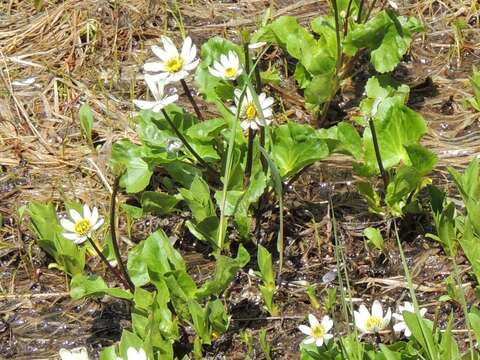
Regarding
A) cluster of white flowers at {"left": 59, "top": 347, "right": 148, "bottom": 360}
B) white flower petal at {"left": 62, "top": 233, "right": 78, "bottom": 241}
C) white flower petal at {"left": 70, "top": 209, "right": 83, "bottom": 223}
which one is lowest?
cluster of white flowers at {"left": 59, "top": 347, "right": 148, "bottom": 360}

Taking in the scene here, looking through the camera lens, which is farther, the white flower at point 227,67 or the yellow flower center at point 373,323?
the white flower at point 227,67

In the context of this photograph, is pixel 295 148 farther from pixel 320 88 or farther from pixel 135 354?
pixel 135 354

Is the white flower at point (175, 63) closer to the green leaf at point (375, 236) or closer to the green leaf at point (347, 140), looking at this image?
the green leaf at point (347, 140)

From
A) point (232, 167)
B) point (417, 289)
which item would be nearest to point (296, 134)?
point (232, 167)

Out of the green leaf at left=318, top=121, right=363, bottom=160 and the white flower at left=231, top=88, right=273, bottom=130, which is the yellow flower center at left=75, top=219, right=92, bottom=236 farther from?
the green leaf at left=318, top=121, right=363, bottom=160

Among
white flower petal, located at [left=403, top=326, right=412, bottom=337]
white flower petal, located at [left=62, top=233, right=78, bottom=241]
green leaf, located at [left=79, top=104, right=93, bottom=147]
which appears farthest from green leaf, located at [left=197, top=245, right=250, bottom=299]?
green leaf, located at [left=79, top=104, right=93, bottom=147]

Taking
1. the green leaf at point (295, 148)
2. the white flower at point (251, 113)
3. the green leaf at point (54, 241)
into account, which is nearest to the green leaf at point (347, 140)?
the green leaf at point (295, 148)

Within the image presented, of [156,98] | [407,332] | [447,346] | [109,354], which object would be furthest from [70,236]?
[447,346]
